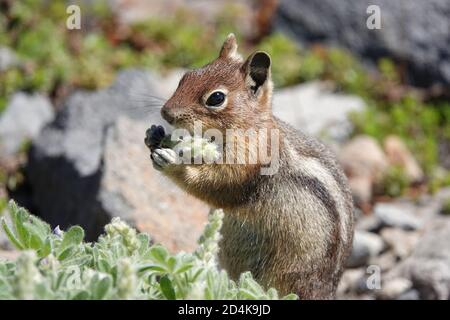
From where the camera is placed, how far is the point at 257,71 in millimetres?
5664

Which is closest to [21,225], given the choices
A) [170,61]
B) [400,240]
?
[400,240]

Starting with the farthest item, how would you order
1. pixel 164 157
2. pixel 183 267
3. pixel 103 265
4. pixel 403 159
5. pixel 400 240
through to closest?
pixel 403 159
pixel 400 240
pixel 164 157
pixel 103 265
pixel 183 267

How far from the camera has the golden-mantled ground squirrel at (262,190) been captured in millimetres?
5473

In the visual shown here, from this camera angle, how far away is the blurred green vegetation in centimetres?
1034

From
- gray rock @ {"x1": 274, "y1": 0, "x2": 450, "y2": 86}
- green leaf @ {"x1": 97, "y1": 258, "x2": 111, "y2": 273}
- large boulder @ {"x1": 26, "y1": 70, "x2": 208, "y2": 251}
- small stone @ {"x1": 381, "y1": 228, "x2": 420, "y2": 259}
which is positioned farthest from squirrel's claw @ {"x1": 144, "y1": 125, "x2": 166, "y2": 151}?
gray rock @ {"x1": 274, "y1": 0, "x2": 450, "y2": 86}

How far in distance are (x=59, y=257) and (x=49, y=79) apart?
6937 mm

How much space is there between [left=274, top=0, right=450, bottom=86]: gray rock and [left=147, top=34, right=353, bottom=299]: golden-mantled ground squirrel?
5751 mm

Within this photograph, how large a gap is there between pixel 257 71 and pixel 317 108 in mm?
5213

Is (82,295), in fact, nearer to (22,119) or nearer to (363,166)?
(363,166)

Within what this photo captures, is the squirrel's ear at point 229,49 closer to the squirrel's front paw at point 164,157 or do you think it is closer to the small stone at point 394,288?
the squirrel's front paw at point 164,157

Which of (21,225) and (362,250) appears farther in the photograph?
(362,250)

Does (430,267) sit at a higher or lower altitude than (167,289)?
lower

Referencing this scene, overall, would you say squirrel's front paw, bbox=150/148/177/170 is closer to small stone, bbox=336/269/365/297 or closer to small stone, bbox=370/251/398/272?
small stone, bbox=336/269/365/297

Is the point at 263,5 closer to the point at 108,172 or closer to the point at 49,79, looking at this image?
the point at 49,79
